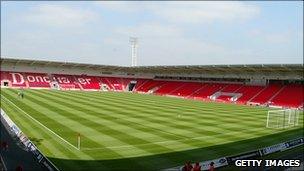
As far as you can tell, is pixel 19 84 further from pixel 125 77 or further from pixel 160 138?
pixel 160 138

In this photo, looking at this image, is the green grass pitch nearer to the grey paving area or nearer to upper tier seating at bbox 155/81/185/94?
the grey paving area

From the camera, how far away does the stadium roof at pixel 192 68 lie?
66812 millimetres

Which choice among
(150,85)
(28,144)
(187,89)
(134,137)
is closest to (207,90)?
(187,89)

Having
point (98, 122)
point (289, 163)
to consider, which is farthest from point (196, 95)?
point (289, 163)

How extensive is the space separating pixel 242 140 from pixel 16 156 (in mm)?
16103

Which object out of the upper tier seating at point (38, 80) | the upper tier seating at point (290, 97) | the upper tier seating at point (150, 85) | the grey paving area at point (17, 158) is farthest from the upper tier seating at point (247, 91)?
the grey paving area at point (17, 158)

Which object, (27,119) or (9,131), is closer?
(9,131)

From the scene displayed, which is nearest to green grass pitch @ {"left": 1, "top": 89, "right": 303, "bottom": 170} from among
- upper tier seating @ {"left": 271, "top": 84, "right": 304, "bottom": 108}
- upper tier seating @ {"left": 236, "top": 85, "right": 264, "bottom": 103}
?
upper tier seating @ {"left": 271, "top": 84, "right": 304, "bottom": 108}

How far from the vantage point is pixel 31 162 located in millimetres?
20094

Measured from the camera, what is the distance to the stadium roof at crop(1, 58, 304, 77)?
219 ft

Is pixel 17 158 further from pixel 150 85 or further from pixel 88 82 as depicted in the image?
pixel 150 85

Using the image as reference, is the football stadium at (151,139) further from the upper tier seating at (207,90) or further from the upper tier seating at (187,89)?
the upper tier seating at (187,89)

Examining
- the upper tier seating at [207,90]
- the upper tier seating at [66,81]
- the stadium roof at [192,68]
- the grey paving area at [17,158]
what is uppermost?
the stadium roof at [192,68]

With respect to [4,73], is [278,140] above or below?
below
